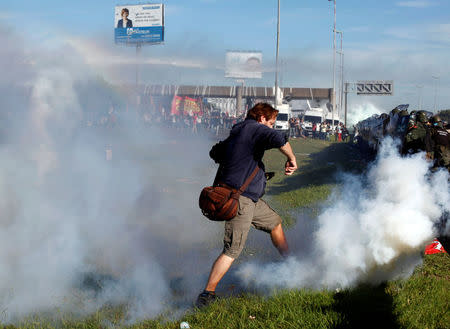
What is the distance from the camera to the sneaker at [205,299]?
4168 mm

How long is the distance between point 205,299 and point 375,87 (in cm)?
6445

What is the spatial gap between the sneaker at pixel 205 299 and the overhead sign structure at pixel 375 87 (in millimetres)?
63586

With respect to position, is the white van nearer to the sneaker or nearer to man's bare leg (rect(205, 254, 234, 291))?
man's bare leg (rect(205, 254, 234, 291))

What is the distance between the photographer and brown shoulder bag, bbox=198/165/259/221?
417cm

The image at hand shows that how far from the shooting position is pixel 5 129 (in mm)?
5926

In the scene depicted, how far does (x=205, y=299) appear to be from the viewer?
13.8ft

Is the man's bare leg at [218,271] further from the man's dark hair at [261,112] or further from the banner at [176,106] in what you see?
the banner at [176,106]

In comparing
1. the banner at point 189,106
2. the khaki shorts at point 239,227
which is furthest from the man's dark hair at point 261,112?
the banner at point 189,106

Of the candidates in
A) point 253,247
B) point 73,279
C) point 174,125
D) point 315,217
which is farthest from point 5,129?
point 174,125

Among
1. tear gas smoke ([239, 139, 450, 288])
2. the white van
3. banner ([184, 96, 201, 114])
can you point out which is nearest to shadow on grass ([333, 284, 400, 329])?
tear gas smoke ([239, 139, 450, 288])

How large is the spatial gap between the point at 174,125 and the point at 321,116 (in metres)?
21.7

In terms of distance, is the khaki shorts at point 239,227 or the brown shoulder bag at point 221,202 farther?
the khaki shorts at point 239,227

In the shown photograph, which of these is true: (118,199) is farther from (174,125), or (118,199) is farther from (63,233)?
(174,125)

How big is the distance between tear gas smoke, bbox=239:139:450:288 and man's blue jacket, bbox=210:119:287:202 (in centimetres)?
101
